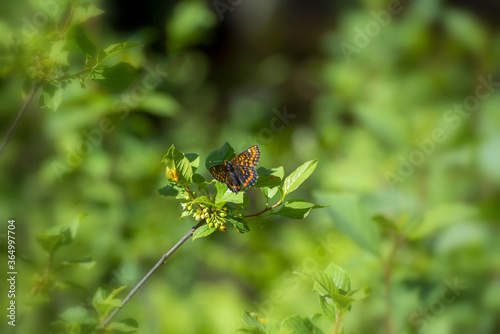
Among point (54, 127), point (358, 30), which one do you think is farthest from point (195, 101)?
point (54, 127)

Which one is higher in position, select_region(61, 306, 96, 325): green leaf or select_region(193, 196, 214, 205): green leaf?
select_region(193, 196, 214, 205): green leaf

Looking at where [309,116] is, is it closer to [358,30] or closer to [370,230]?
[358,30]

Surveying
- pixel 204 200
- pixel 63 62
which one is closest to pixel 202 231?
pixel 204 200

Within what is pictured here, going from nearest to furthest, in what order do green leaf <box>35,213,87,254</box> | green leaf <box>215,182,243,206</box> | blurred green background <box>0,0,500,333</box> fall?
green leaf <box>215,182,243,206</box> < green leaf <box>35,213,87,254</box> < blurred green background <box>0,0,500,333</box>

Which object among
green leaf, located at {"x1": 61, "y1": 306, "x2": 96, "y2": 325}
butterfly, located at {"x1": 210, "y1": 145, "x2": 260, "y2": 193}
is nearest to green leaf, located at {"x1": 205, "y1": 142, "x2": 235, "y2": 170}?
butterfly, located at {"x1": 210, "y1": 145, "x2": 260, "y2": 193}

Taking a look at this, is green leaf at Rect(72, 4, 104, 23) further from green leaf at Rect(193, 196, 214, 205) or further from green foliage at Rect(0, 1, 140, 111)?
green leaf at Rect(193, 196, 214, 205)

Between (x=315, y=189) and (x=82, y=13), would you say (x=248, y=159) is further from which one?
(x=315, y=189)
